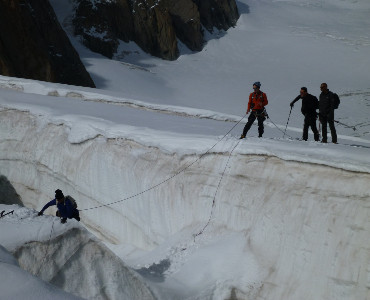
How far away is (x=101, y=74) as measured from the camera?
2320cm

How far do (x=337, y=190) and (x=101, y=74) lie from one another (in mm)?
18878

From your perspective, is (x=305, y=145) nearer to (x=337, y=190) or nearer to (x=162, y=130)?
(x=337, y=190)

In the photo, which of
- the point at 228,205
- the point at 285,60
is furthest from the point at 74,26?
the point at 228,205

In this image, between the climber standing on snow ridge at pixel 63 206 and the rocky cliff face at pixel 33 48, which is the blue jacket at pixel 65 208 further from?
the rocky cliff face at pixel 33 48

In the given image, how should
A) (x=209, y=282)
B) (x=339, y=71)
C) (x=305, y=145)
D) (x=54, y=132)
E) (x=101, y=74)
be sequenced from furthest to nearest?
(x=339, y=71), (x=101, y=74), (x=54, y=132), (x=305, y=145), (x=209, y=282)

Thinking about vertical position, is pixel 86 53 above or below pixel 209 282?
above

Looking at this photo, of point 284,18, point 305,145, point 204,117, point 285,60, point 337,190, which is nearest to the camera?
point 337,190

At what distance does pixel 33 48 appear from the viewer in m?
18.7

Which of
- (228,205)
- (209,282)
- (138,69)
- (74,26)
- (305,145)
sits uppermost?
(74,26)

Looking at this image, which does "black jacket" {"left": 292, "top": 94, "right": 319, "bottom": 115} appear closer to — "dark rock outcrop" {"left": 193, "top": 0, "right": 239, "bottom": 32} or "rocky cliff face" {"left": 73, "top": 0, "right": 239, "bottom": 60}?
"rocky cliff face" {"left": 73, "top": 0, "right": 239, "bottom": 60}

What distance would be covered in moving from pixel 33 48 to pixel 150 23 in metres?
12.0

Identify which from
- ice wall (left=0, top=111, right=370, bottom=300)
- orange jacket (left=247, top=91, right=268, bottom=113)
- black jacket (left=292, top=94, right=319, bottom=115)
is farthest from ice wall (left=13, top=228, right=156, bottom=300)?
black jacket (left=292, top=94, right=319, bottom=115)

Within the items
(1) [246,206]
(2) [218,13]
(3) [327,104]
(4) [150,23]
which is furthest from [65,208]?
(2) [218,13]

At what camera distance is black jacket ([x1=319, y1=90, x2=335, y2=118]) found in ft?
26.2
